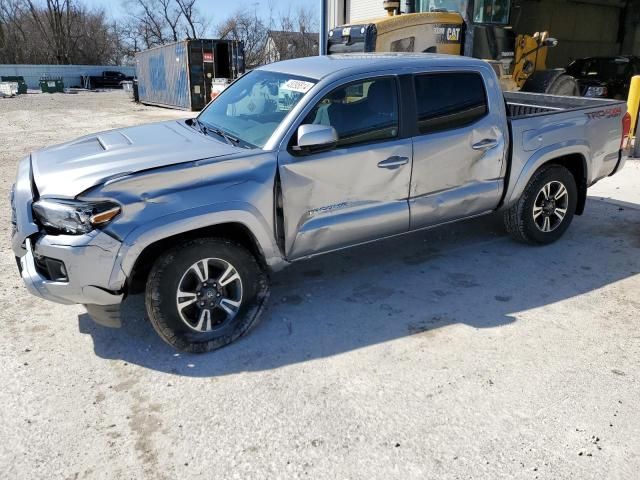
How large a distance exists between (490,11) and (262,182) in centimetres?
888

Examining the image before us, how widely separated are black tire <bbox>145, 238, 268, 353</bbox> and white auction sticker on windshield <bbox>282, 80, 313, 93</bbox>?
1.24 meters

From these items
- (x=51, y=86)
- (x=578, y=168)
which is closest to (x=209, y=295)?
(x=578, y=168)

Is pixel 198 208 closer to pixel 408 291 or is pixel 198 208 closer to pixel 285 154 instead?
pixel 285 154

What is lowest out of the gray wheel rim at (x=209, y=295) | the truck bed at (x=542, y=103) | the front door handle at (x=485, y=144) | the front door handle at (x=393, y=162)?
the gray wheel rim at (x=209, y=295)

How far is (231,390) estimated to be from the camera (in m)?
3.11

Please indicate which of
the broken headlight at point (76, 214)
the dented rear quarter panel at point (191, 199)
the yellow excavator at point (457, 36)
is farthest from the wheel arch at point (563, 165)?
the yellow excavator at point (457, 36)

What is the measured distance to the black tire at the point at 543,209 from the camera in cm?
497

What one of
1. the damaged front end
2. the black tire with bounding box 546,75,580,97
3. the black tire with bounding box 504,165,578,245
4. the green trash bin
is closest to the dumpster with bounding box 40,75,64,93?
the green trash bin

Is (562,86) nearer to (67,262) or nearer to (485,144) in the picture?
(485,144)

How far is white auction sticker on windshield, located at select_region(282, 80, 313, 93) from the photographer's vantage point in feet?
12.4

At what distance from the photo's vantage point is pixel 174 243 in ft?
11.0

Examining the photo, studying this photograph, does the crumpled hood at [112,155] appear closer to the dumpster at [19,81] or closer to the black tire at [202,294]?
the black tire at [202,294]

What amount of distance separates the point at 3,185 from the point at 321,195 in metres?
6.70

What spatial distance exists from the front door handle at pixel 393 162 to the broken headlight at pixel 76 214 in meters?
1.89
